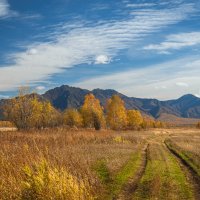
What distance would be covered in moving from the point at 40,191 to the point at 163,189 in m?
5.78

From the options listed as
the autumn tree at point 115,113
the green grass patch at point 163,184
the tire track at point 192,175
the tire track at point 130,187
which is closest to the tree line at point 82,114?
the autumn tree at point 115,113

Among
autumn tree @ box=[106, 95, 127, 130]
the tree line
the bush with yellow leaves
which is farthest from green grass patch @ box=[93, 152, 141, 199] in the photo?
autumn tree @ box=[106, 95, 127, 130]

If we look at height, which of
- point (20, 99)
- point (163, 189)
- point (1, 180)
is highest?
point (20, 99)

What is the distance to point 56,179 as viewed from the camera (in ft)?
40.2

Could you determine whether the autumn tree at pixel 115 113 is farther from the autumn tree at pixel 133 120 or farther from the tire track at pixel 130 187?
the tire track at pixel 130 187

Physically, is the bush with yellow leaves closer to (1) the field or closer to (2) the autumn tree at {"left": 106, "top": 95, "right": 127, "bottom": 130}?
(1) the field

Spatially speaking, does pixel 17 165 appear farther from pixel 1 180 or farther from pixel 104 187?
pixel 104 187

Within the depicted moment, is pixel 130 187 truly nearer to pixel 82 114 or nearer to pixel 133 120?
pixel 82 114

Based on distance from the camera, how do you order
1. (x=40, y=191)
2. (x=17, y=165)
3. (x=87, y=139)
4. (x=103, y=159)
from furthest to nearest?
(x=87, y=139), (x=103, y=159), (x=17, y=165), (x=40, y=191)

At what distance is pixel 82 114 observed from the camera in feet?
370

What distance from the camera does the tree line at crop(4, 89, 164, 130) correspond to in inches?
2879

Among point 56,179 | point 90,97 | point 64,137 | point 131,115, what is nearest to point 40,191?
point 56,179

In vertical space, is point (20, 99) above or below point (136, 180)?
above

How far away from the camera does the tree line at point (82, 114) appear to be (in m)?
73.1
